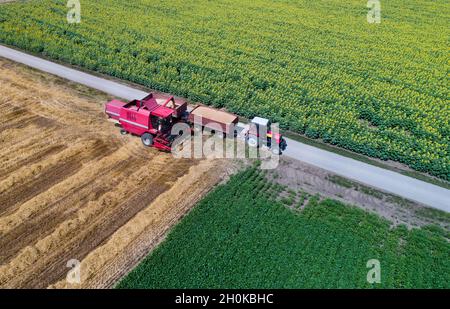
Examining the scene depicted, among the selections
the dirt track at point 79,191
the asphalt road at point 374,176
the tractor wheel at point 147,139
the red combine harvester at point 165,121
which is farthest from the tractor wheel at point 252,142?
the tractor wheel at point 147,139

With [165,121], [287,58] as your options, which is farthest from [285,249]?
[287,58]

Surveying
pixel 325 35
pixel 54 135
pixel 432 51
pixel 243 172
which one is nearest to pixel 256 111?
pixel 243 172

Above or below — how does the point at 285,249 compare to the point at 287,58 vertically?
below

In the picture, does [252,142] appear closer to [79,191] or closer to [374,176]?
[374,176]

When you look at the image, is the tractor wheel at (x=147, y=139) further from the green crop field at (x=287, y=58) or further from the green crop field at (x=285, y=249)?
the green crop field at (x=287, y=58)

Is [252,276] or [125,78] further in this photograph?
[125,78]
